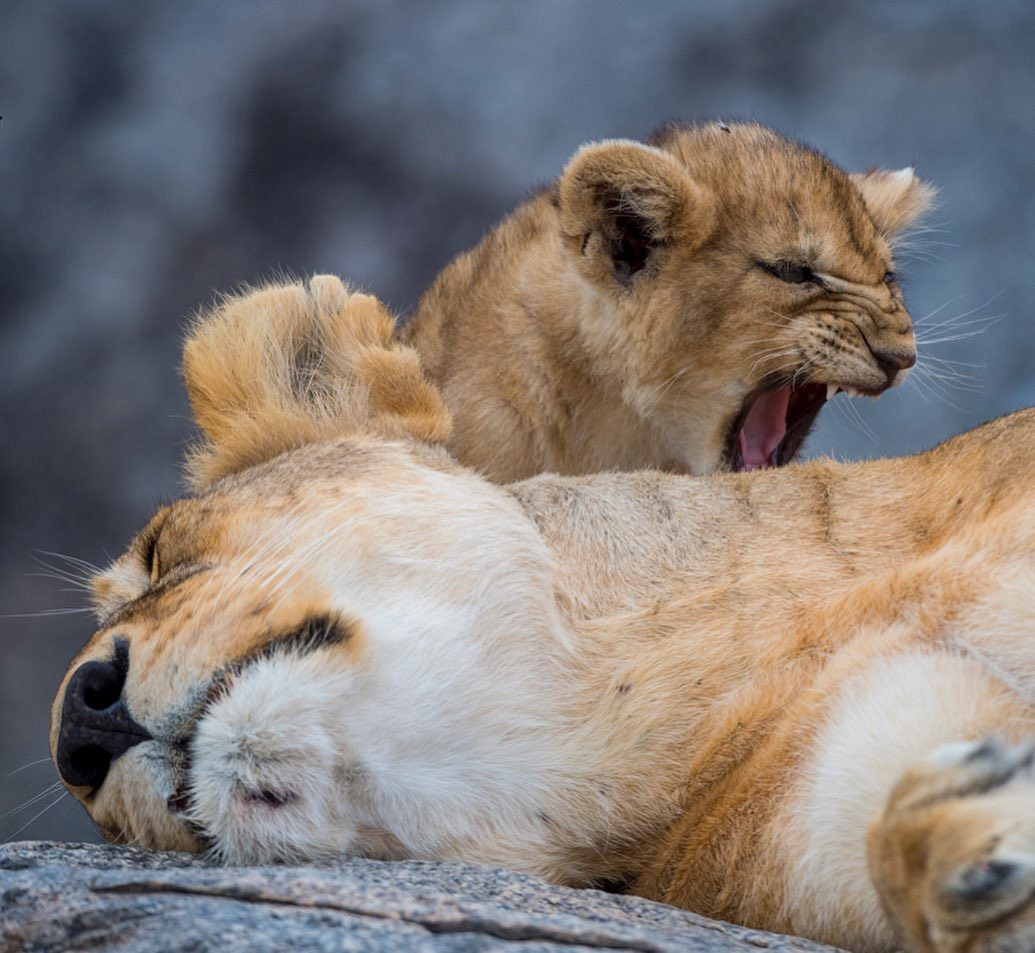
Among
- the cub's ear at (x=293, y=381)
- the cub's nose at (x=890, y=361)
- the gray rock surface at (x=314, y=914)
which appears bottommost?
the gray rock surface at (x=314, y=914)

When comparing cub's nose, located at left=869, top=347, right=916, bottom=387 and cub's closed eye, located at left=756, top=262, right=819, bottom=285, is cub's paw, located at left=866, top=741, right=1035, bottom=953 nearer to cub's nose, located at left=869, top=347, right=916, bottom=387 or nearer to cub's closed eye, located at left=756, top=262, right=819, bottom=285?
cub's nose, located at left=869, top=347, right=916, bottom=387

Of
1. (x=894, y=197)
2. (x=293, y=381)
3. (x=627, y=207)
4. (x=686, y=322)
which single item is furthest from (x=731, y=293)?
(x=293, y=381)

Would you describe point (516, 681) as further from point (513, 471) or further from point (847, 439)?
point (847, 439)

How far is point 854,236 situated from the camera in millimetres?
2668

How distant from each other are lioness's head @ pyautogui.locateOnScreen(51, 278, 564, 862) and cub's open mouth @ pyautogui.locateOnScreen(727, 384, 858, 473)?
0.99 metres

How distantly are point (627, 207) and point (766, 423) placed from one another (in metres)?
0.46

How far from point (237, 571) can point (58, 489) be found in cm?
177

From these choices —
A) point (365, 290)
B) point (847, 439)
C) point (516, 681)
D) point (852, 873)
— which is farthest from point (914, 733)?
point (847, 439)

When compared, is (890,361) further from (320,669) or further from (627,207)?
(320,669)

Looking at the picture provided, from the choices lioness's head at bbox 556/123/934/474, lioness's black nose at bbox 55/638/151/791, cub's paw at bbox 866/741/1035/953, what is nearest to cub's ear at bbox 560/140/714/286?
lioness's head at bbox 556/123/934/474

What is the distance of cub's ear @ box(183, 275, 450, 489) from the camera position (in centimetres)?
184

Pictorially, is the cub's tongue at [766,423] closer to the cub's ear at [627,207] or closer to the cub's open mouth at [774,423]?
the cub's open mouth at [774,423]

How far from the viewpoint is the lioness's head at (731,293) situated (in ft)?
8.28

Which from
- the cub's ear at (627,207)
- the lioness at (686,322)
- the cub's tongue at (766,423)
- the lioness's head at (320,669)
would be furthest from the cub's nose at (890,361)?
the lioness's head at (320,669)
